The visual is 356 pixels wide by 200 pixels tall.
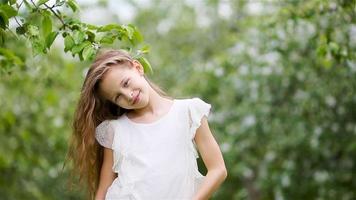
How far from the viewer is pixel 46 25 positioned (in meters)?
3.23

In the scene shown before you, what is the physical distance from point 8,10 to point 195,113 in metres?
0.90

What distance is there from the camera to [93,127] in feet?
9.95

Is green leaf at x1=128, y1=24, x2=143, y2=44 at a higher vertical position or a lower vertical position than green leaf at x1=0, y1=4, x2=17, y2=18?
higher

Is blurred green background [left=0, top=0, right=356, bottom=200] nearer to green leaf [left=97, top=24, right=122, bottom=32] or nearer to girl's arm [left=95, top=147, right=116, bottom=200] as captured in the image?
green leaf [left=97, top=24, right=122, bottom=32]

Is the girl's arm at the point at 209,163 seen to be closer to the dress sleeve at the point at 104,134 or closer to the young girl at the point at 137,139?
the young girl at the point at 137,139

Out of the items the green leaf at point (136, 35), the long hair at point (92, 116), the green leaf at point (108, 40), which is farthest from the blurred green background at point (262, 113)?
the long hair at point (92, 116)

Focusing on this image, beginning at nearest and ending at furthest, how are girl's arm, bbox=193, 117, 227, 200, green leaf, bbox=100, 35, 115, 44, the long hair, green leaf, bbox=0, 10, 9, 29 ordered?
1. girl's arm, bbox=193, 117, 227, 200
2. the long hair
3. green leaf, bbox=0, 10, 9, 29
4. green leaf, bbox=100, 35, 115, 44

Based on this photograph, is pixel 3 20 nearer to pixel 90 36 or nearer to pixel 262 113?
pixel 90 36

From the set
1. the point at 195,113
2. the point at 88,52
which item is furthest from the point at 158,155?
the point at 88,52

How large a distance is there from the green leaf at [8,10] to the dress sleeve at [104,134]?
0.60 metres

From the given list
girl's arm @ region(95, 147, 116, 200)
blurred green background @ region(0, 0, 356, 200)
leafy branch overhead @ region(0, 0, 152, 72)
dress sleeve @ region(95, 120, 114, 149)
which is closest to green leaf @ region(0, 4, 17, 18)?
leafy branch overhead @ region(0, 0, 152, 72)

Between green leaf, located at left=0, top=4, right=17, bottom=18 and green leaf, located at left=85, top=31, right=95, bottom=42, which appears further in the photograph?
green leaf, located at left=85, top=31, right=95, bottom=42

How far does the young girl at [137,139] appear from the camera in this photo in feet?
9.34

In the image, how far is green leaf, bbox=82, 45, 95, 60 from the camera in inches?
123
